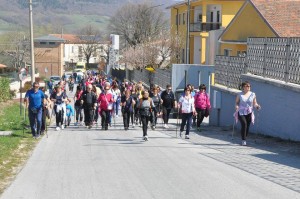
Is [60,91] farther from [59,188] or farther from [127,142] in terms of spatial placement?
[59,188]

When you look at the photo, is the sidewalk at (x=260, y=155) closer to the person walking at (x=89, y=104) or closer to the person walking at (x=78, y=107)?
the person walking at (x=89, y=104)

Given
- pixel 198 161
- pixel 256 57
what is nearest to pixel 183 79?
pixel 256 57

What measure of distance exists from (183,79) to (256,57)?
15.0m

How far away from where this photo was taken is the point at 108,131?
19781mm

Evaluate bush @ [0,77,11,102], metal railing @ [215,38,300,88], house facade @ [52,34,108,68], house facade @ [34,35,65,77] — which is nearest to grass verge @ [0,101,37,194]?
metal railing @ [215,38,300,88]

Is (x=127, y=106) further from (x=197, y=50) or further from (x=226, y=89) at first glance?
(x=197, y=50)

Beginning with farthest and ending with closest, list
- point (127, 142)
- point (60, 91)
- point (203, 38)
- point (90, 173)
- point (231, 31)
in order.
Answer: point (203, 38)
point (231, 31)
point (60, 91)
point (127, 142)
point (90, 173)

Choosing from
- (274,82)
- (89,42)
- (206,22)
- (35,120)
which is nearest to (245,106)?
(274,82)

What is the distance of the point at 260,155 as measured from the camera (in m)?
12.7

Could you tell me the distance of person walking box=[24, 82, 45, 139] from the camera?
16.7 m

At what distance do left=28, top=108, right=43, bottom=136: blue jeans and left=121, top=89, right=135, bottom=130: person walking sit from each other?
4042mm

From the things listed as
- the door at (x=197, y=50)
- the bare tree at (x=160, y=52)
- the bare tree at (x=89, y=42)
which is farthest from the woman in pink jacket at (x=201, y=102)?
the bare tree at (x=89, y=42)

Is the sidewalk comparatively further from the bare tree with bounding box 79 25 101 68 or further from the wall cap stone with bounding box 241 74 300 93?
the bare tree with bounding box 79 25 101 68

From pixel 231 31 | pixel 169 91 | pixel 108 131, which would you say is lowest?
pixel 108 131
